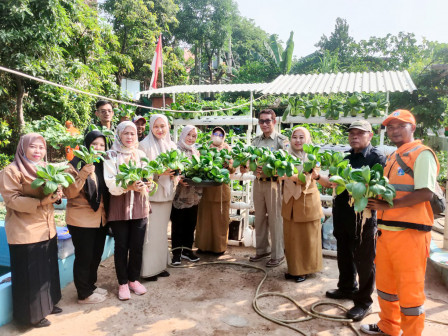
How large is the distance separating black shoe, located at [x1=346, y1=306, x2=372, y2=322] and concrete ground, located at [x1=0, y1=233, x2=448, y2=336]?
0.05 meters

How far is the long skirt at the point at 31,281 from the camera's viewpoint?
2697 millimetres

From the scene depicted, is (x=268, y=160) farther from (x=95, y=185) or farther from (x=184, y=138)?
(x=95, y=185)

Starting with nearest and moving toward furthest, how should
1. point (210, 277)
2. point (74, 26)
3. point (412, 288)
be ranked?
point (412, 288)
point (210, 277)
point (74, 26)

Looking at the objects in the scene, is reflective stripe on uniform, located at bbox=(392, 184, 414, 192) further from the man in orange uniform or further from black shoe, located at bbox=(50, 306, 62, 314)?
black shoe, located at bbox=(50, 306, 62, 314)

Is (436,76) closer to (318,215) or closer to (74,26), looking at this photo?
(318,215)

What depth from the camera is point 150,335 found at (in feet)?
9.09

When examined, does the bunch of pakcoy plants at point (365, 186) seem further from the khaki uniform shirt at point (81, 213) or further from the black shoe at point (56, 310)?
the black shoe at point (56, 310)

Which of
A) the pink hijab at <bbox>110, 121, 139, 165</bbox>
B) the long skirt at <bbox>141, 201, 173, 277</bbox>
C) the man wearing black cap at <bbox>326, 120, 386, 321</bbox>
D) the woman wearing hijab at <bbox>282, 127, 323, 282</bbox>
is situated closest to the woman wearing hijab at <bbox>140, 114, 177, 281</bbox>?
the long skirt at <bbox>141, 201, 173, 277</bbox>

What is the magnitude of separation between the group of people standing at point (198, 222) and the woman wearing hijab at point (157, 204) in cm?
1

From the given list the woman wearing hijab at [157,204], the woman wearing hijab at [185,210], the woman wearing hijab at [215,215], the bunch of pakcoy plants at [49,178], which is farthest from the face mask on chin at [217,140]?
the bunch of pakcoy plants at [49,178]

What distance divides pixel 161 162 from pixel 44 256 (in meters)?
1.32

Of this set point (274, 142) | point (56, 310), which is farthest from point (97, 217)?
point (274, 142)

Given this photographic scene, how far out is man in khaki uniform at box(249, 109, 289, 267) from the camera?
398cm

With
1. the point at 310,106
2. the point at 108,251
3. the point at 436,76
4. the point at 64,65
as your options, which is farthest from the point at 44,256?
the point at 436,76
